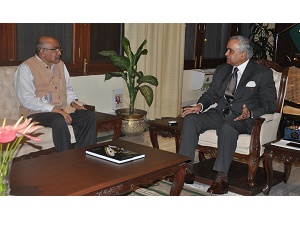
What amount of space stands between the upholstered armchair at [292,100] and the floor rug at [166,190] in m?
1.48

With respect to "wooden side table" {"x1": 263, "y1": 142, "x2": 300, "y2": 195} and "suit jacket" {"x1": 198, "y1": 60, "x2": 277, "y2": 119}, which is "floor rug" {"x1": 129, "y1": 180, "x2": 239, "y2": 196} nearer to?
"wooden side table" {"x1": 263, "y1": 142, "x2": 300, "y2": 195}

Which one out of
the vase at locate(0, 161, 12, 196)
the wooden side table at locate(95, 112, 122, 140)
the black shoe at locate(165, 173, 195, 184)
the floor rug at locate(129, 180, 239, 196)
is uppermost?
the vase at locate(0, 161, 12, 196)

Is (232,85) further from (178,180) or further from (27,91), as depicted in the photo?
(27,91)

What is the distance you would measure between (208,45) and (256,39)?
1.19 meters

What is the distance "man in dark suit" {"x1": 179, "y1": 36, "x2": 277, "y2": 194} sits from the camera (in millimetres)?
3900

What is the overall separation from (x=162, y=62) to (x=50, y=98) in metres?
2.48

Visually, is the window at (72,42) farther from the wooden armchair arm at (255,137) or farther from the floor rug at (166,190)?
the wooden armchair arm at (255,137)

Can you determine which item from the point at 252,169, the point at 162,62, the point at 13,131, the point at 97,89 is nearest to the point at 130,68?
the point at 97,89

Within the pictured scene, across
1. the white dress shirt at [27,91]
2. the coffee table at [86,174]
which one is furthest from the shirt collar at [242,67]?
the white dress shirt at [27,91]

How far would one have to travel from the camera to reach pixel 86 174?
2.85m

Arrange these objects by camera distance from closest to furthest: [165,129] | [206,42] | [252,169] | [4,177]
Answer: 1. [4,177]
2. [252,169]
3. [165,129]
4. [206,42]

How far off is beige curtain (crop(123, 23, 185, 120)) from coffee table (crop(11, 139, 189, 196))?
2847 mm

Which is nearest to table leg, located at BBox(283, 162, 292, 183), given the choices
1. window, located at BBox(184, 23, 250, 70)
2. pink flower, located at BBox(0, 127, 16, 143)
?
pink flower, located at BBox(0, 127, 16, 143)
